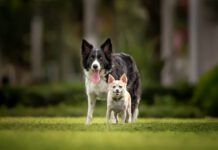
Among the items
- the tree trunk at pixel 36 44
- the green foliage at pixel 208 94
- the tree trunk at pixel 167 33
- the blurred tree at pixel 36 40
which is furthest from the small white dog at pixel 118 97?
the tree trunk at pixel 36 44

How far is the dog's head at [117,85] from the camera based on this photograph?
683 inches

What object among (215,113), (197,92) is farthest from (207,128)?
(197,92)

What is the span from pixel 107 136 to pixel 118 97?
7.85 ft

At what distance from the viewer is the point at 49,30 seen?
75875 mm

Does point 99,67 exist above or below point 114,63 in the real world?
below

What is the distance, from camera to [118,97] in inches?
695

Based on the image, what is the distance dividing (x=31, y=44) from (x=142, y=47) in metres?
35.5

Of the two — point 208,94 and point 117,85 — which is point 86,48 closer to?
point 117,85

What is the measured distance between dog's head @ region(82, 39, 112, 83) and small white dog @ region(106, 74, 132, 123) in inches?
13.5

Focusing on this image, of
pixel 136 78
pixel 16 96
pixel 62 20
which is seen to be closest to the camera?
pixel 136 78

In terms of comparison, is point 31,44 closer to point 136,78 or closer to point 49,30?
point 49,30

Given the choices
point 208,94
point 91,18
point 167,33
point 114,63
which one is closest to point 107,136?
point 114,63

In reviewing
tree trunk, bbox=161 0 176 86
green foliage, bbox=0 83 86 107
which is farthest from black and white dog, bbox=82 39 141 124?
tree trunk, bbox=161 0 176 86

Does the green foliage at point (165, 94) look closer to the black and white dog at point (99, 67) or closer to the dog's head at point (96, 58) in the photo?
the black and white dog at point (99, 67)
